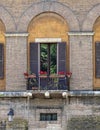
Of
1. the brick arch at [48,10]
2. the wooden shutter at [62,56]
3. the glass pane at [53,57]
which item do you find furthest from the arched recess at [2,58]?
the wooden shutter at [62,56]

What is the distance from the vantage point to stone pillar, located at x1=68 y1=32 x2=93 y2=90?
3619cm

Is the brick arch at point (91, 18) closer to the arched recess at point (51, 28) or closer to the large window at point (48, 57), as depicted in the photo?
the arched recess at point (51, 28)

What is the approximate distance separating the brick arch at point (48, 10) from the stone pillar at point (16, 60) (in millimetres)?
613

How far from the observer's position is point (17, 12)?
36.6 meters

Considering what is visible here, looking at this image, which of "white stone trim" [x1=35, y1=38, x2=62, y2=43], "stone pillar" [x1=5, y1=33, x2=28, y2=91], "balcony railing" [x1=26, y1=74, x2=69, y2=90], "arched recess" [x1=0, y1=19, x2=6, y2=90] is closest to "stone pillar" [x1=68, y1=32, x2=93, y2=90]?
"balcony railing" [x1=26, y1=74, x2=69, y2=90]

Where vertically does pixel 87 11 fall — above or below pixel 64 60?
above

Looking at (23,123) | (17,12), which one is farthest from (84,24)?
(23,123)

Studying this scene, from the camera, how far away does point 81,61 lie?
36250 mm

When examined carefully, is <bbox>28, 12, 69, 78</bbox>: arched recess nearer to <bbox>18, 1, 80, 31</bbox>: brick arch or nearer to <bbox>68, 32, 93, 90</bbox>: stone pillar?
<bbox>18, 1, 80, 31</bbox>: brick arch

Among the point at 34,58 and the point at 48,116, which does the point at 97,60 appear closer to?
the point at 34,58

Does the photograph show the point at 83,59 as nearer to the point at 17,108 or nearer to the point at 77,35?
the point at 77,35

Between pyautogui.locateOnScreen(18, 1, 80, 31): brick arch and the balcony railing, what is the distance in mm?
2541

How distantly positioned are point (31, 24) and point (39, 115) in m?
4.70

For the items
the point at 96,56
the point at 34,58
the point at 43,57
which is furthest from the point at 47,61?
the point at 96,56
